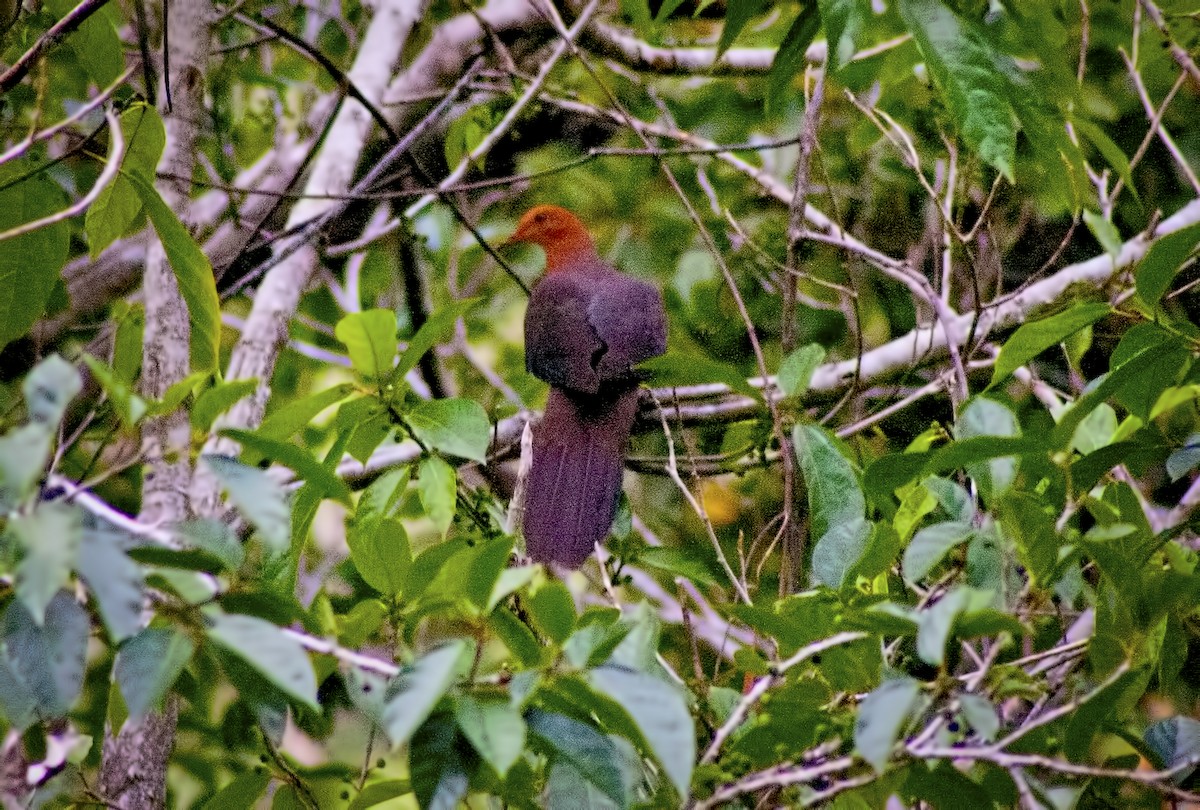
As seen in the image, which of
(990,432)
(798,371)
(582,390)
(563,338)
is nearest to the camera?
(990,432)

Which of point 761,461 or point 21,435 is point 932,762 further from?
point 761,461

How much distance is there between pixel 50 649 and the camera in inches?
55.7

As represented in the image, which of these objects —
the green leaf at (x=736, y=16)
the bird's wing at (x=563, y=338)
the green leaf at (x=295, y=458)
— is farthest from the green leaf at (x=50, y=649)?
the bird's wing at (x=563, y=338)

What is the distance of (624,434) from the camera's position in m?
3.81

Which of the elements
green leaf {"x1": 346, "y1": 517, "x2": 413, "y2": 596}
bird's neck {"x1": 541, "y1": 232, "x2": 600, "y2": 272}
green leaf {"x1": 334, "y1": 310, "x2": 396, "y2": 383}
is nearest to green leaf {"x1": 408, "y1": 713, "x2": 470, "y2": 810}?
green leaf {"x1": 346, "y1": 517, "x2": 413, "y2": 596}

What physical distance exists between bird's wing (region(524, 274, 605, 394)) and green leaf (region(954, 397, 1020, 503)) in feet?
6.15

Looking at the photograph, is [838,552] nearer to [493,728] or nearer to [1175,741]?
[1175,741]

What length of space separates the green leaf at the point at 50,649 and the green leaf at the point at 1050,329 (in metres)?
1.51

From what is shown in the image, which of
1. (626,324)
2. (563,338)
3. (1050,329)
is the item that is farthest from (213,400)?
(626,324)

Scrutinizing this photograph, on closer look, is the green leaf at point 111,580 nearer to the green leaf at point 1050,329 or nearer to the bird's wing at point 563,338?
the green leaf at point 1050,329

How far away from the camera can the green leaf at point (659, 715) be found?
1.34 m

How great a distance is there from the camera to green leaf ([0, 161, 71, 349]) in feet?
7.44

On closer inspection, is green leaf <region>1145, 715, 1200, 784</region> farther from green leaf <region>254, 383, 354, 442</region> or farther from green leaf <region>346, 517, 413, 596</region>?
green leaf <region>254, 383, 354, 442</region>

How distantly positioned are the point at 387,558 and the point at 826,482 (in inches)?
35.8
